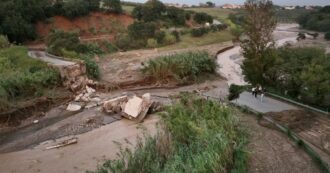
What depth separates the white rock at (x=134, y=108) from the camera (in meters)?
25.1

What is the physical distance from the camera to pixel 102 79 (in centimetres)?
3566

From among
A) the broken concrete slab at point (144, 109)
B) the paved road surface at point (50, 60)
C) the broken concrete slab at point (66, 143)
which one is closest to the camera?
the broken concrete slab at point (66, 143)

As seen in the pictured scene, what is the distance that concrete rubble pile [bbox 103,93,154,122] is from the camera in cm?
2511

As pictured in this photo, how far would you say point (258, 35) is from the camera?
25469 mm

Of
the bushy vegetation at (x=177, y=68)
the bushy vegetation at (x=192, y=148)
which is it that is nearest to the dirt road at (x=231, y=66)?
the bushy vegetation at (x=177, y=68)

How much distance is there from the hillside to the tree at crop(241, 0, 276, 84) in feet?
114

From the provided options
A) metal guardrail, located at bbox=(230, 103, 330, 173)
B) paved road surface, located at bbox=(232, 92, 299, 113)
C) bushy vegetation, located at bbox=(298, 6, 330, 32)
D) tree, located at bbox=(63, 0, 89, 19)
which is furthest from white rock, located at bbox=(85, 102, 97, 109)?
bushy vegetation, located at bbox=(298, 6, 330, 32)

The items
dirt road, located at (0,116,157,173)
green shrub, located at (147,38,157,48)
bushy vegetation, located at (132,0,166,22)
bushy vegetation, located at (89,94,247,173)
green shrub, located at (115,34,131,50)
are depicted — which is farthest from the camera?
bushy vegetation, located at (132,0,166,22)

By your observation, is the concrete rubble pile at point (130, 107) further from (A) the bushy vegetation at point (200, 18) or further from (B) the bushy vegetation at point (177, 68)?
(A) the bushy vegetation at point (200, 18)

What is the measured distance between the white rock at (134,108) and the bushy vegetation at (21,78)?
718cm

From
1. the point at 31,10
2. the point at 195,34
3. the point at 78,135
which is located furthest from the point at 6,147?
the point at 195,34

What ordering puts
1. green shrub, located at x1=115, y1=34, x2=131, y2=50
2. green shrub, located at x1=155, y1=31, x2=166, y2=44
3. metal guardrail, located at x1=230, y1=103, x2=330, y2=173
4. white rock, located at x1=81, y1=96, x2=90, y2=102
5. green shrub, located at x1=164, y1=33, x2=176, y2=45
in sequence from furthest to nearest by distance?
green shrub, located at x1=164, y1=33, x2=176, y2=45, green shrub, located at x1=155, y1=31, x2=166, y2=44, green shrub, located at x1=115, y1=34, x2=131, y2=50, white rock, located at x1=81, y1=96, x2=90, y2=102, metal guardrail, located at x1=230, y1=103, x2=330, y2=173

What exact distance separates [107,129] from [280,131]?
399 inches

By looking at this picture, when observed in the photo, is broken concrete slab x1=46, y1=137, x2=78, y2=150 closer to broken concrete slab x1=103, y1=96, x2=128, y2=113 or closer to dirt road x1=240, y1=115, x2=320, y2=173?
broken concrete slab x1=103, y1=96, x2=128, y2=113
